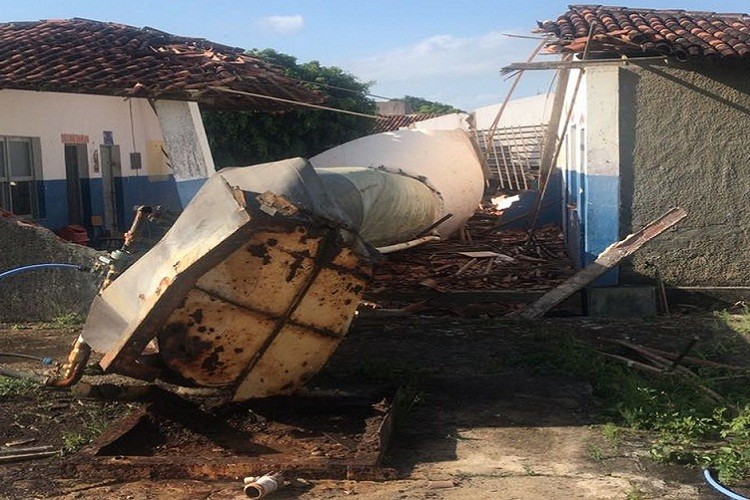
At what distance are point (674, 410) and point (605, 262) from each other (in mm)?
4199

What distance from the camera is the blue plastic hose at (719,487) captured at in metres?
5.46

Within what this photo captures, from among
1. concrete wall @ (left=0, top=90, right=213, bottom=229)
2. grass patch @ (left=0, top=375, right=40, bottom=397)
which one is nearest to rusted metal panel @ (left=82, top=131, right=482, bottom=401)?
grass patch @ (left=0, top=375, right=40, bottom=397)

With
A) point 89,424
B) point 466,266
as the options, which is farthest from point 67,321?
point 466,266

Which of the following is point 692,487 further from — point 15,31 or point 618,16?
point 15,31

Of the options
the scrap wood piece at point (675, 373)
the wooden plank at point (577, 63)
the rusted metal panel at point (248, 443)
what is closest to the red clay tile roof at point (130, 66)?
the wooden plank at point (577, 63)

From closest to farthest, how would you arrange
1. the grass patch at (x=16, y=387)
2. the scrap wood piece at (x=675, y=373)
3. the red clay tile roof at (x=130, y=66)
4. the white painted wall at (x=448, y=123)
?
the scrap wood piece at (x=675, y=373) → the grass patch at (x=16, y=387) → the red clay tile roof at (x=130, y=66) → the white painted wall at (x=448, y=123)

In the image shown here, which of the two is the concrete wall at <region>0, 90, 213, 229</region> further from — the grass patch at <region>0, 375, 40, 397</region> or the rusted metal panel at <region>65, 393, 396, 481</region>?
the rusted metal panel at <region>65, 393, 396, 481</region>

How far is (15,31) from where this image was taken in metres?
15.0

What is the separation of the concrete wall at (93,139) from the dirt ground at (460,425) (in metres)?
4.70

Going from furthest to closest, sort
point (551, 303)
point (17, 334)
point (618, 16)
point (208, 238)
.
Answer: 1. point (618, 16)
2. point (551, 303)
3. point (17, 334)
4. point (208, 238)

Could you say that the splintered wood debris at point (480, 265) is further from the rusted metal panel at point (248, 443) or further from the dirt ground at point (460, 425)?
the rusted metal panel at point (248, 443)

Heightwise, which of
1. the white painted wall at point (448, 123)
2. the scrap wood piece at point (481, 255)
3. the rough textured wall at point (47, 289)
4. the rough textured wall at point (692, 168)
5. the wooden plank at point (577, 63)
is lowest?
the scrap wood piece at point (481, 255)

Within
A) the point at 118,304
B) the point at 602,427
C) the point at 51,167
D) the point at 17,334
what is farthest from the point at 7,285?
the point at 602,427

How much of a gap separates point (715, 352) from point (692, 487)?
372cm
